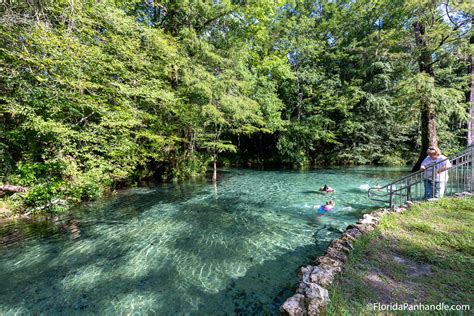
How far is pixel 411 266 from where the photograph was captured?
9.39 ft

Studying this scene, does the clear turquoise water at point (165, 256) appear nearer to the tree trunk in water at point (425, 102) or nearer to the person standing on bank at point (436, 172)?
the person standing on bank at point (436, 172)

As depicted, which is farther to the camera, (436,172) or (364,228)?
(436,172)

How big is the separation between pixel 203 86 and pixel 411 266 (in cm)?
1045

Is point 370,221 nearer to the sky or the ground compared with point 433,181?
nearer to the ground

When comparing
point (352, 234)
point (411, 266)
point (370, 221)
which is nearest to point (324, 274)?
point (411, 266)

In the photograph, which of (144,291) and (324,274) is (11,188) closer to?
(144,291)

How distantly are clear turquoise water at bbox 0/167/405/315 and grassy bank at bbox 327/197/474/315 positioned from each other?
1.05 metres

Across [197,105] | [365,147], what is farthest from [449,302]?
[365,147]

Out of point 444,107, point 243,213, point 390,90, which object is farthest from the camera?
point 390,90

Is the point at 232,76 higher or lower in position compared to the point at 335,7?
lower

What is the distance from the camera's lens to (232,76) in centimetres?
1259

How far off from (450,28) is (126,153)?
1677 centimetres

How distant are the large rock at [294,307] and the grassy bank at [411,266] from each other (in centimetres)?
26

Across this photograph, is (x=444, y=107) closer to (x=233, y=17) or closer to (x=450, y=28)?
(x=450, y=28)
